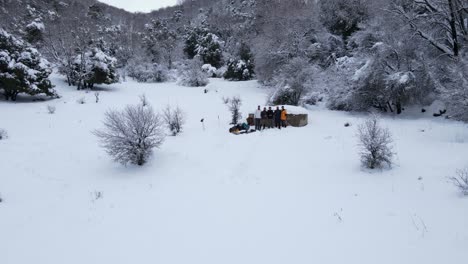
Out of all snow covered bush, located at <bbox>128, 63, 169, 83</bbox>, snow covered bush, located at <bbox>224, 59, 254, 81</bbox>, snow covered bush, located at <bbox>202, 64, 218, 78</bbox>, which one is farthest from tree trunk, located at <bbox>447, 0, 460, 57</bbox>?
snow covered bush, located at <bbox>128, 63, 169, 83</bbox>

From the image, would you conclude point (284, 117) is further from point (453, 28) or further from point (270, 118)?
point (453, 28)

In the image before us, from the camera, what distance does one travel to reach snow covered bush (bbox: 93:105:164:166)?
32.0 ft

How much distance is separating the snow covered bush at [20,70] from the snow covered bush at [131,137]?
1366 centimetres

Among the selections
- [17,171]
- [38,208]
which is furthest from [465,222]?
[17,171]

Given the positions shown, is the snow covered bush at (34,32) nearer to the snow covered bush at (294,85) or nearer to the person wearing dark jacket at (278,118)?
the snow covered bush at (294,85)

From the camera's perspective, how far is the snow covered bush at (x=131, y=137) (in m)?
9.77

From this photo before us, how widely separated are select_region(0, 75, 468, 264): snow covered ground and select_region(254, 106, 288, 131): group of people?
1634 mm

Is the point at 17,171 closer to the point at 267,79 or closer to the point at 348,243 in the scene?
the point at 348,243

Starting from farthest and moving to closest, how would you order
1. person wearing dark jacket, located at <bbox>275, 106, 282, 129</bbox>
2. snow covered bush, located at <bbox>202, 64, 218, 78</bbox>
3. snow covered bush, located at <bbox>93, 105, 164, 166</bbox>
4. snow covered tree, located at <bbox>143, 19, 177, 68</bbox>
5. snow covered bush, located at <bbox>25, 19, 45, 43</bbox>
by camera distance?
snow covered tree, located at <bbox>143, 19, 177, 68</bbox>
snow covered bush, located at <bbox>202, 64, 218, 78</bbox>
snow covered bush, located at <bbox>25, 19, 45, 43</bbox>
person wearing dark jacket, located at <bbox>275, 106, 282, 129</bbox>
snow covered bush, located at <bbox>93, 105, 164, 166</bbox>

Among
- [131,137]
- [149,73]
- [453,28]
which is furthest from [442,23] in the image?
[149,73]

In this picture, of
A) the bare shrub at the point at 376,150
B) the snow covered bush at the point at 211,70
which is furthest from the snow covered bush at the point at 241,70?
the bare shrub at the point at 376,150

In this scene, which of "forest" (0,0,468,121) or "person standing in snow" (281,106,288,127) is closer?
"person standing in snow" (281,106,288,127)

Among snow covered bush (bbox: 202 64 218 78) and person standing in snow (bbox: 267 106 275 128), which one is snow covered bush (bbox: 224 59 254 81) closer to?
snow covered bush (bbox: 202 64 218 78)

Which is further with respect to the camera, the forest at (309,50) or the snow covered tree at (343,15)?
the snow covered tree at (343,15)
